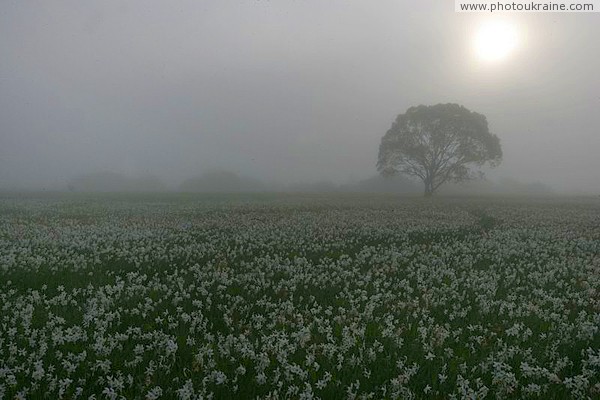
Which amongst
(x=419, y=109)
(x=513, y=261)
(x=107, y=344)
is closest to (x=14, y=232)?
(x=107, y=344)

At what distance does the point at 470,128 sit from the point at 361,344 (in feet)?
182

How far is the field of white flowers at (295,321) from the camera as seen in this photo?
5.36 meters

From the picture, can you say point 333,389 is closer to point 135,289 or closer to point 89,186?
point 135,289

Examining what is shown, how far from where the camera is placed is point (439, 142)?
5759 centimetres

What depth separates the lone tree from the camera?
5688cm

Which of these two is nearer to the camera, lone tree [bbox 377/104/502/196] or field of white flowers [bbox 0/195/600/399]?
field of white flowers [bbox 0/195/600/399]

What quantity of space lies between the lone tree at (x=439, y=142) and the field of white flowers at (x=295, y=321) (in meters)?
44.0

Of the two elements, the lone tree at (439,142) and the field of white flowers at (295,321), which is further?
the lone tree at (439,142)

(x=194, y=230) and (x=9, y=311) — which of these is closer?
(x=9, y=311)

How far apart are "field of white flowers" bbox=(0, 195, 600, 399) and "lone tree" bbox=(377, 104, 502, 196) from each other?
4398 centimetres

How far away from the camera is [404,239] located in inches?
657

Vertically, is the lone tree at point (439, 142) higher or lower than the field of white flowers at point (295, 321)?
higher

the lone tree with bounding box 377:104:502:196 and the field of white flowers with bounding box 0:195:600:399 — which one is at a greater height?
the lone tree with bounding box 377:104:502:196

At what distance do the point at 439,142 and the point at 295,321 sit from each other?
54103mm
